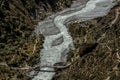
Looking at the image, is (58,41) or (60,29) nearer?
(58,41)

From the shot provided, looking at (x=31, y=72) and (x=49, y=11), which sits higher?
(x=49, y=11)

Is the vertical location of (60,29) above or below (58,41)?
above

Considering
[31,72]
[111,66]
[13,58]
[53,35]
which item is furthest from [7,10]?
[111,66]

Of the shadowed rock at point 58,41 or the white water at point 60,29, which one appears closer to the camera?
the white water at point 60,29

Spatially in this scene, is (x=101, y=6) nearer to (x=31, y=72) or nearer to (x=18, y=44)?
(x=18, y=44)

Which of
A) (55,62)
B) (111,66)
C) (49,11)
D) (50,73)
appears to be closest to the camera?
(111,66)

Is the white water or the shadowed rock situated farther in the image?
the shadowed rock

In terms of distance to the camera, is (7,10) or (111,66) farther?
(7,10)

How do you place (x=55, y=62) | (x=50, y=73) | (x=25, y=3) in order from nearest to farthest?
1. (x=50, y=73)
2. (x=55, y=62)
3. (x=25, y=3)
